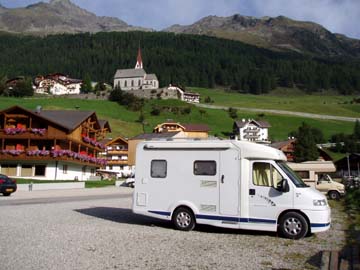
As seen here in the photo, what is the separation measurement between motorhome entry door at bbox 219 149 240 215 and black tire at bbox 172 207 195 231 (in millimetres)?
1022

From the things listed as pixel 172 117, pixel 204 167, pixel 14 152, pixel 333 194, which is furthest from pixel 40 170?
pixel 172 117

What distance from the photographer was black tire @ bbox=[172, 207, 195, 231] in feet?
43.3

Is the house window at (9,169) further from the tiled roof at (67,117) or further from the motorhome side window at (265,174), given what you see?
the motorhome side window at (265,174)

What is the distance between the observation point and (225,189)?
41.9 feet

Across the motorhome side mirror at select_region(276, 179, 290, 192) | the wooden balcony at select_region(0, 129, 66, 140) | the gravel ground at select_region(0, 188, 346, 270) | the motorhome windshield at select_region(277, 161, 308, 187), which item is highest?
the wooden balcony at select_region(0, 129, 66, 140)

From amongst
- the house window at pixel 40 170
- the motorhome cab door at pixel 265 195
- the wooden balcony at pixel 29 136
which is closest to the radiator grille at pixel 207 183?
the motorhome cab door at pixel 265 195

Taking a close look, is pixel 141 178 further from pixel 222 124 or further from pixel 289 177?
pixel 222 124

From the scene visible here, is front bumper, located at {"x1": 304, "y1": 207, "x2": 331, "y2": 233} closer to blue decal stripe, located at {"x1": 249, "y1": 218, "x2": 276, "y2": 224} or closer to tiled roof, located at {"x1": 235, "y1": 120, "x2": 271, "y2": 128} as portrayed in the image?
blue decal stripe, located at {"x1": 249, "y1": 218, "x2": 276, "y2": 224}

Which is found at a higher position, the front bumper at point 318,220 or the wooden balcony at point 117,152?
the wooden balcony at point 117,152

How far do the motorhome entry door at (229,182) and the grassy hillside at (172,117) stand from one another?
89755 mm

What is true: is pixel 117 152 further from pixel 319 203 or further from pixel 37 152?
pixel 319 203

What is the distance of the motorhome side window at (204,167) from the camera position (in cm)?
1305

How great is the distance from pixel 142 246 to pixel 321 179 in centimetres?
2650

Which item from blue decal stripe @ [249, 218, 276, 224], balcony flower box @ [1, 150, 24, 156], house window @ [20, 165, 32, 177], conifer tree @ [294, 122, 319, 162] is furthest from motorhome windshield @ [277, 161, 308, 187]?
conifer tree @ [294, 122, 319, 162]
